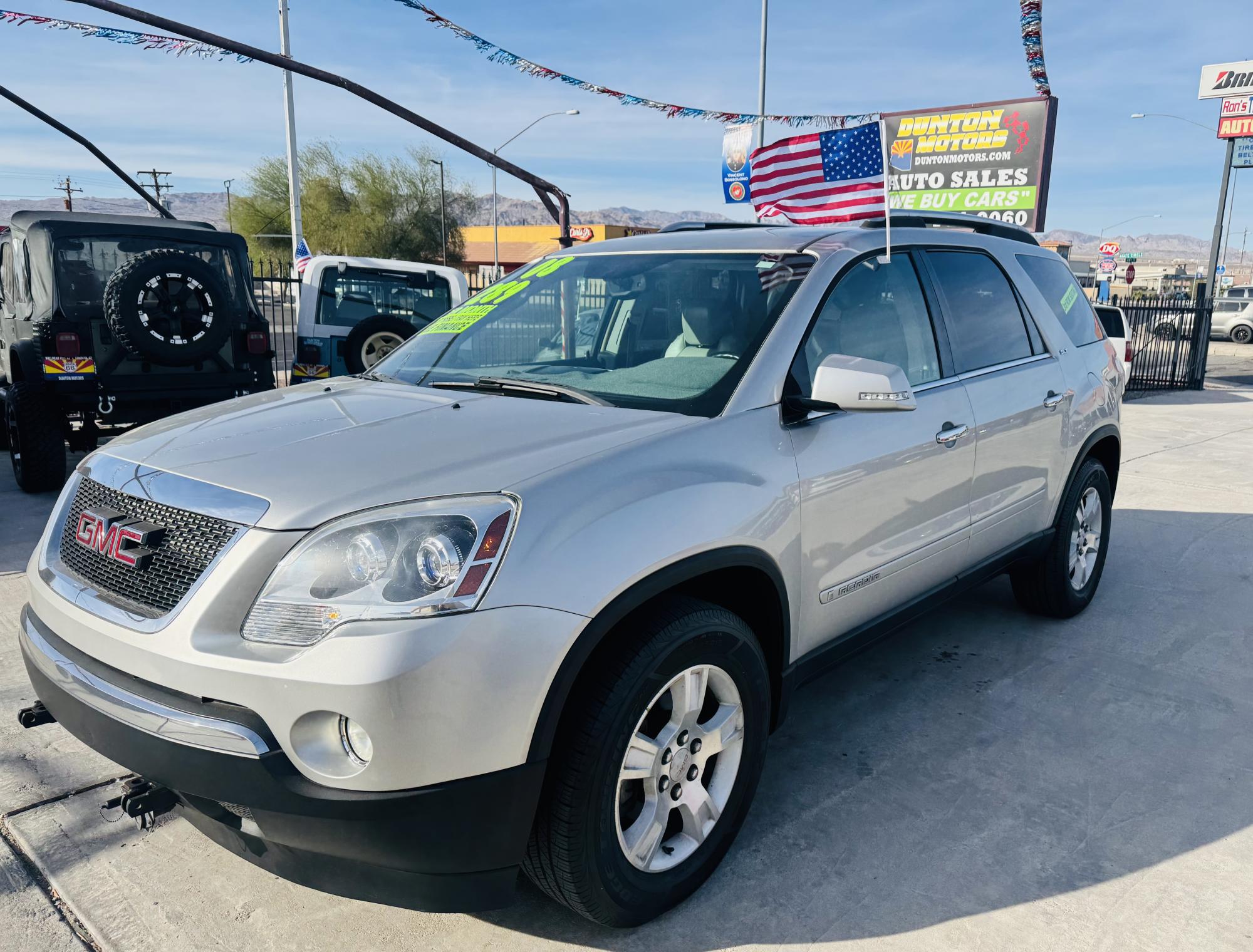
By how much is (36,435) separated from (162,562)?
596 centimetres

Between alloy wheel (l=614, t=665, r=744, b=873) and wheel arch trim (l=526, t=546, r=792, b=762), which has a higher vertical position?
wheel arch trim (l=526, t=546, r=792, b=762)

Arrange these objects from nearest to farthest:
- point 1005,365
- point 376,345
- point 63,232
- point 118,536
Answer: point 118,536, point 1005,365, point 63,232, point 376,345

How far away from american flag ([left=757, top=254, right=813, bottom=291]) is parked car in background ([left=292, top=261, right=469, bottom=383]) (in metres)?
7.08

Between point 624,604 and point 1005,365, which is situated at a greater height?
point 1005,365

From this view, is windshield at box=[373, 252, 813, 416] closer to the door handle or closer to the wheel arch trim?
the wheel arch trim

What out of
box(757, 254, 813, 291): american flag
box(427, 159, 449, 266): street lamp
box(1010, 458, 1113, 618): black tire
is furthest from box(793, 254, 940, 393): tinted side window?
box(427, 159, 449, 266): street lamp

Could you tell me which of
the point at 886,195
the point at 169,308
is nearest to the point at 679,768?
the point at 886,195

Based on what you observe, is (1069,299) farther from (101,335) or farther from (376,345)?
(376,345)

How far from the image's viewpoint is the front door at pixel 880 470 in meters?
2.90

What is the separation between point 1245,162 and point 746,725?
24352 mm

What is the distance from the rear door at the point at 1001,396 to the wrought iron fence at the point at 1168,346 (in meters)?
15.2

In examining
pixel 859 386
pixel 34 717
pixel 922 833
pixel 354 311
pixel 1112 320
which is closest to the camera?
pixel 34 717

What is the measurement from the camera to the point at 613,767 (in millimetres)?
2213

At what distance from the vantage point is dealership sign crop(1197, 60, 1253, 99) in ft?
71.3
